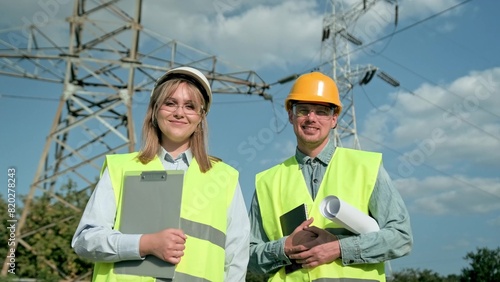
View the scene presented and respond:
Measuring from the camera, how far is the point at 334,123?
3.95 meters

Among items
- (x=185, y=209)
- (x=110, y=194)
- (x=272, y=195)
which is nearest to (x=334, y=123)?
(x=272, y=195)

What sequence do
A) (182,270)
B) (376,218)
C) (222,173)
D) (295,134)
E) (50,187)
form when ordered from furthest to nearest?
(50,187) < (295,134) < (376,218) < (222,173) < (182,270)

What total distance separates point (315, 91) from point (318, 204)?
2.42ft

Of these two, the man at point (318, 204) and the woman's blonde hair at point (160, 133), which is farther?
the man at point (318, 204)

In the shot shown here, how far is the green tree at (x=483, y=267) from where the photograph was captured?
844 inches

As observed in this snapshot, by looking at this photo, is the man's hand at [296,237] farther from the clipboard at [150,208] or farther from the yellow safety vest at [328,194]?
the clipboard at [150,208]

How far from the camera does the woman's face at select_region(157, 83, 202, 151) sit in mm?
3283

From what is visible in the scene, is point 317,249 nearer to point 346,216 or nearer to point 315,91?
point 346,216

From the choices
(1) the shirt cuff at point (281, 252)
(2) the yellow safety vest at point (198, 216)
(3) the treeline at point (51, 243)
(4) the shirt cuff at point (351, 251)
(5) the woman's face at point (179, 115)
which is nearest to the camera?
(2) the yellow safety vest at point (198, 216)

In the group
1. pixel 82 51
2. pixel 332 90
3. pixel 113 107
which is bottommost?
pixel 332 90

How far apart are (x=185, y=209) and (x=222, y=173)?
1.17ft

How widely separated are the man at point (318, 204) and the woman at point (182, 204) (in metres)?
0.45

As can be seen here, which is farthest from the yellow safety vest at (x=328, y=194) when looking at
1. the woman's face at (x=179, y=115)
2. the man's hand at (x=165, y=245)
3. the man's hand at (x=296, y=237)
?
the man's hand at (x=165, y=245)

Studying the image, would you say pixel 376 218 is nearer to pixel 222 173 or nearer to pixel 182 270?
pixel 222 173
